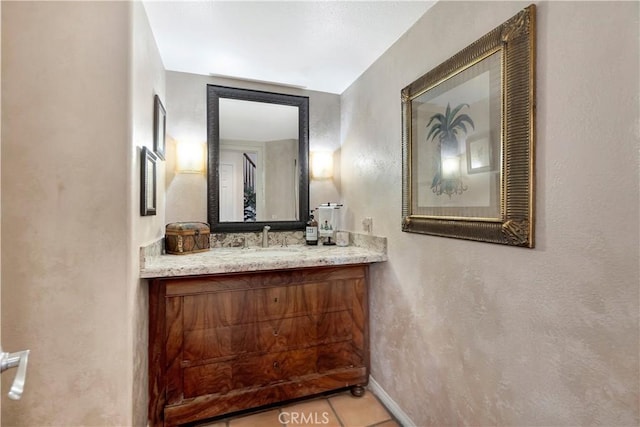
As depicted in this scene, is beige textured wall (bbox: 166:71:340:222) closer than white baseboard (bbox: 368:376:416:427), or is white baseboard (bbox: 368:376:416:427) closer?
white baseboard (bbox: 368:376:416:427)

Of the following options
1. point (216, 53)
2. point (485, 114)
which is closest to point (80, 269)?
point (216, 53)

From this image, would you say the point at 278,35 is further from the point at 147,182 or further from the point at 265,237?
the point at 265,237

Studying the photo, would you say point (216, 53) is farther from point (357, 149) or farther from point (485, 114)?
point (485, 114)

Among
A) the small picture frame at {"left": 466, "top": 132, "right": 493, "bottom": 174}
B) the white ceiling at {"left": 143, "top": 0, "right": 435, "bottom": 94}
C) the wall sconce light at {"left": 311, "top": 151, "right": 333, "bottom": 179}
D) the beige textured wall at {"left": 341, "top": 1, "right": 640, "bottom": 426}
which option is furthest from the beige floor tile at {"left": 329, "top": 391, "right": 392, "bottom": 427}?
the white ceiling at {"left": 143, "top": 0, "right": 435, "bottom": 94}

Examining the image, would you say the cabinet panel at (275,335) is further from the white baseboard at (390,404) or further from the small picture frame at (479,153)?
the small picture frame at (479,153)

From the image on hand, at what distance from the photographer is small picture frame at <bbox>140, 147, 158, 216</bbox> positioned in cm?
140

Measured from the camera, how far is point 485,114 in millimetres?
1152

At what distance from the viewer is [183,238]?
186 cm

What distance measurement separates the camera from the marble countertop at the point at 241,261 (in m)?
1.47

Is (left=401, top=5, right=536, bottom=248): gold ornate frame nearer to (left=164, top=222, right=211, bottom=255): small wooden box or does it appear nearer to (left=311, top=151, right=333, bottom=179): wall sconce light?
(left=311, top=151, right=333, bottom=179): wall sconce light

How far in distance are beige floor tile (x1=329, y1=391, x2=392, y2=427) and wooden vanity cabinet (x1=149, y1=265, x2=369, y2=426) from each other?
3.4 inches

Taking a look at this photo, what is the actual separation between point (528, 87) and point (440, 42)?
61 centimetres

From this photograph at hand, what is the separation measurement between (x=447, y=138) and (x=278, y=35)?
116 cm

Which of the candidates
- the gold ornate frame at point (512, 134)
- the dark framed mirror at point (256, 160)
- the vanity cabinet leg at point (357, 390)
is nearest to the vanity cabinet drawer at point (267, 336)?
the vanity cabinet leg at point (357, 390)
